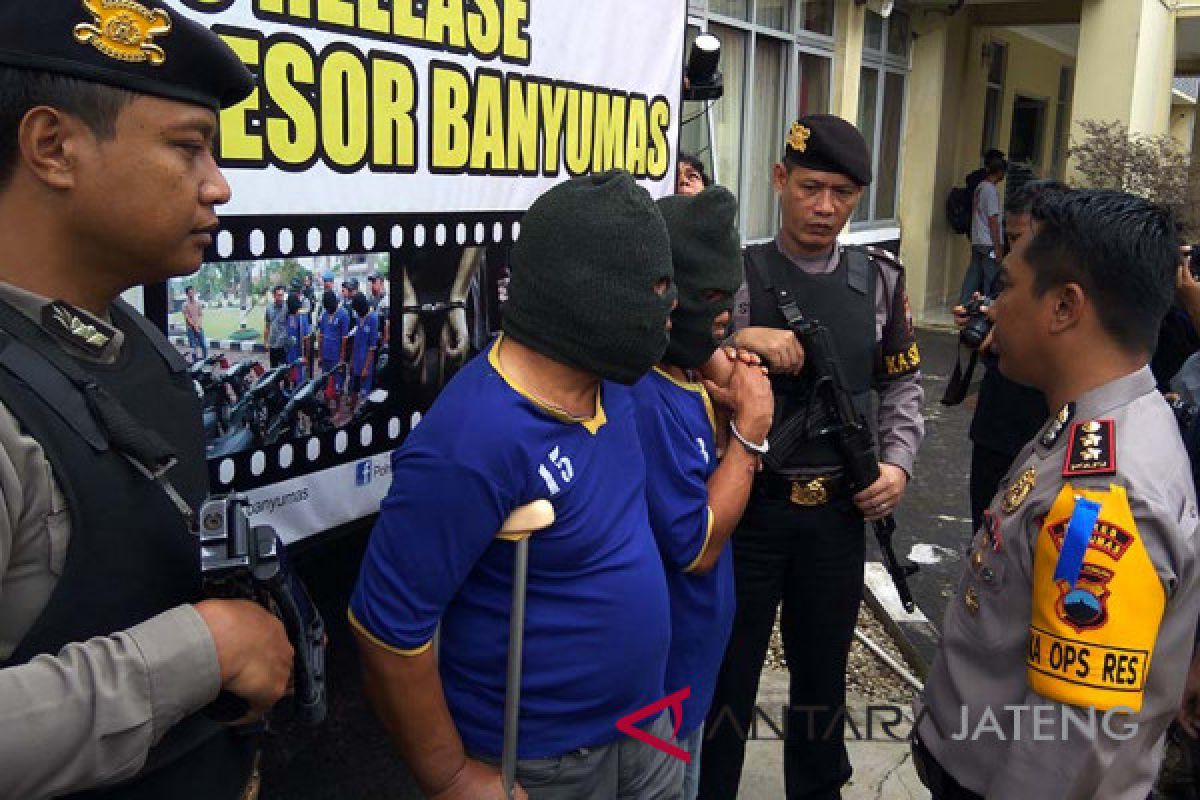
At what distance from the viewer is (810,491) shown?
2.42 metres

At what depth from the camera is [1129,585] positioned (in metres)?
1.34

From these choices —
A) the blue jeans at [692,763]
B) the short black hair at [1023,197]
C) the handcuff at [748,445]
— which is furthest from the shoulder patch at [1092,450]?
the short black hair at [1023,197]

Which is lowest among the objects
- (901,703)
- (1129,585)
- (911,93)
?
(901,703)

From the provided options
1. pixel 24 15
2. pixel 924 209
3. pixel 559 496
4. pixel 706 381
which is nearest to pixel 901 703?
pixel 706 381

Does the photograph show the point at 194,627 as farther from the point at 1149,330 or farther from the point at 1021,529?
the point at 1149,330

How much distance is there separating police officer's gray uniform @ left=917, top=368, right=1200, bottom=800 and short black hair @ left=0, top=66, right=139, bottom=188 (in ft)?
4.62

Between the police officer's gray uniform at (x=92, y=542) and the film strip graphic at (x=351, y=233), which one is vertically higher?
the film strip graphic at (x=351, y=233)

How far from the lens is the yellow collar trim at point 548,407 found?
1.43 m

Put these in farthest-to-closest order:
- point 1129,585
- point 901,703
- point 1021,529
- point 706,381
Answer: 1. point 901,703
2. point 706,381
3. point 1021,529
4. point 1129,585

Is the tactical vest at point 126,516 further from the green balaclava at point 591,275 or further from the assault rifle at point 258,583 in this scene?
the green balaclava at point 591,275

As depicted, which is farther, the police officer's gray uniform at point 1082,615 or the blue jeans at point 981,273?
the blue jeans at point 981,273

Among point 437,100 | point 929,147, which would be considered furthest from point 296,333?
point 929,147

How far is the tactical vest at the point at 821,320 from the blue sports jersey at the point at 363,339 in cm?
100

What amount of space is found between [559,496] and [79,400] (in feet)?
2.19
